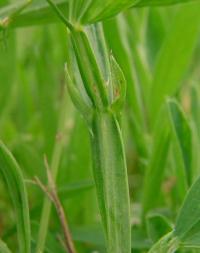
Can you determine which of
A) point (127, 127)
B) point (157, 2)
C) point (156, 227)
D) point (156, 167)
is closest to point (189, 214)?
point (156, 227)

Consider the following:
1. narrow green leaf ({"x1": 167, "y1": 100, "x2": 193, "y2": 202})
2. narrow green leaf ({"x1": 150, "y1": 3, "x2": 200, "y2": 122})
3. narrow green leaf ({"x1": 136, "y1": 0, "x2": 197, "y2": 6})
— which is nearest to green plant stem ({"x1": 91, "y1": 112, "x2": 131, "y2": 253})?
narrow green leaf ({"x1": 136, "y1": 0, "x2": 197, "y2": 6})

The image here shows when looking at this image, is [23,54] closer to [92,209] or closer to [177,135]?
[92,209]

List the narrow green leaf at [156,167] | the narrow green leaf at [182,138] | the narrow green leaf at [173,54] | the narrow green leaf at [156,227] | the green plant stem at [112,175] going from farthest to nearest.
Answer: the narrow green leaf at [173,54] → the narrow green leaf at [156,167] → the narrow green leaf at [182,138] → the narrow green leaf at [156,227] → the green plant stem at [112,175]

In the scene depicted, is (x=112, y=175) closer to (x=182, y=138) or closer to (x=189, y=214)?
(x=189, y=214)

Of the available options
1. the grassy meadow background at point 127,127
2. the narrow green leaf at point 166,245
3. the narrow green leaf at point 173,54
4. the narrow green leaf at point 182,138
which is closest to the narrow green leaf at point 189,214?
the narrow green leaf at point 166,245

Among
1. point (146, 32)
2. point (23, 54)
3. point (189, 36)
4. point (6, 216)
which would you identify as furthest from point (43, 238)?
point (23, 54)

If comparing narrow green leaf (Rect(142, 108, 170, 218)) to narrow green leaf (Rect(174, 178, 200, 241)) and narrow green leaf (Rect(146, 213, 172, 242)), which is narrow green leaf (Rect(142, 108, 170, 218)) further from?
narrow green leaf (Rect(174, 178, 200, 241))

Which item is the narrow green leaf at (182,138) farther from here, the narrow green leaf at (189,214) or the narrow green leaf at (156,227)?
the narrow green leaf at (189,214)
